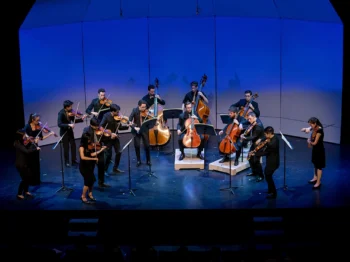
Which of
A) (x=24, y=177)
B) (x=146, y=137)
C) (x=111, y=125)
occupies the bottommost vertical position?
(x=24, y=177)

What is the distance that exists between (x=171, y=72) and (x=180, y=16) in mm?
1511

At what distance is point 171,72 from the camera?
563 inches

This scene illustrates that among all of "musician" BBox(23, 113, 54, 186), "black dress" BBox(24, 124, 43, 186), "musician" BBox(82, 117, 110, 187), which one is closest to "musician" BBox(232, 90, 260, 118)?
"musician" BBox(82, 117, 110, 187)

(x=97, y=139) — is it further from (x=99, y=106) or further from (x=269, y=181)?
(x=269, y=181)

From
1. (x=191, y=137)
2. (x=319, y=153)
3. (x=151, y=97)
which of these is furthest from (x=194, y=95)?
(x=319, y=153)

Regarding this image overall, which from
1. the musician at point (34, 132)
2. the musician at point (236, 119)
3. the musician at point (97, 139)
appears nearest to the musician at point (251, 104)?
the musician at point (236, 119)

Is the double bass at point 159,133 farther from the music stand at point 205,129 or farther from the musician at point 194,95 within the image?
the music stand at point 205,129

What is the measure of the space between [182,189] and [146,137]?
5.77 feet

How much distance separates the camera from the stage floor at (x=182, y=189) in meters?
9.05

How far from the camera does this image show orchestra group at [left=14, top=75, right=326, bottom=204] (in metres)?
9.14

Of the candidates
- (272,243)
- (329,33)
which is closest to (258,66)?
(329,33)

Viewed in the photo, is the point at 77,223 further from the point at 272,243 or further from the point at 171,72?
the point at 171,72

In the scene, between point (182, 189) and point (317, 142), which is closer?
point (317, 142)

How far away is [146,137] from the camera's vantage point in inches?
439
